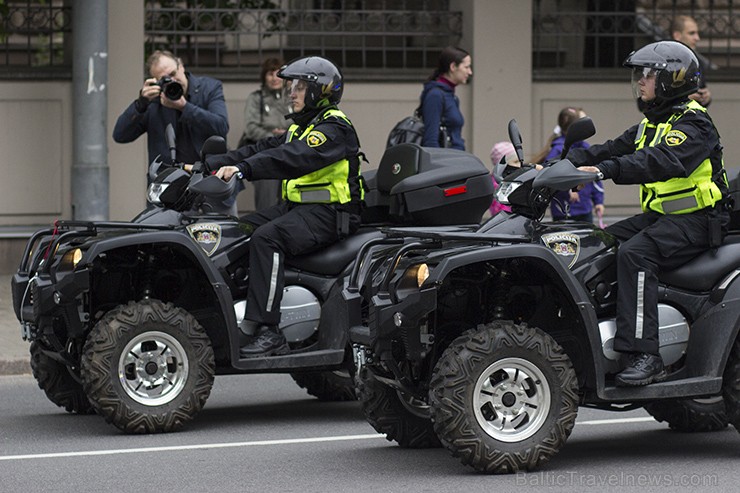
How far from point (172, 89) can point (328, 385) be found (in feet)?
7.19

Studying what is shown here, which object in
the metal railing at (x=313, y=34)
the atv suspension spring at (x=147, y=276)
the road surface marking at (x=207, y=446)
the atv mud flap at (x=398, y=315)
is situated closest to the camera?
the atv mud flap at (x=398, y=315)

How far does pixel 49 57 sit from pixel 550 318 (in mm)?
8916

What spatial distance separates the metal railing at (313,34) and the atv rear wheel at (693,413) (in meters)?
8.01

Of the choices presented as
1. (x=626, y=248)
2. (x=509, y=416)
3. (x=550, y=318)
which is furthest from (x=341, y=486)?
(x=626, y=248)

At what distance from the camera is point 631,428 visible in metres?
8.36

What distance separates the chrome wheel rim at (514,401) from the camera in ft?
22.4

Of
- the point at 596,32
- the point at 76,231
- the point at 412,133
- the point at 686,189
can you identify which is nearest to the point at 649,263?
the point at 686,189

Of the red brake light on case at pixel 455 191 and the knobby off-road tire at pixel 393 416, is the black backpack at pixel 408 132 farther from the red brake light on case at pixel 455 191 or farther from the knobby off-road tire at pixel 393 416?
the knobby off-road tire at pixel 393 416

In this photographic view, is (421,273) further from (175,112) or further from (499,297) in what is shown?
(175,112)

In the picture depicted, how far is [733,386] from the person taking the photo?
23.6ft

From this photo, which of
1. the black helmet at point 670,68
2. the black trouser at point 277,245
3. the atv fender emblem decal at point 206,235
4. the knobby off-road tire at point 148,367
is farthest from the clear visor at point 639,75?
the knobby off-road tire at point 148,367

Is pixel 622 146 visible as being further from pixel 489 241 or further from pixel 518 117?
pixel 518 117

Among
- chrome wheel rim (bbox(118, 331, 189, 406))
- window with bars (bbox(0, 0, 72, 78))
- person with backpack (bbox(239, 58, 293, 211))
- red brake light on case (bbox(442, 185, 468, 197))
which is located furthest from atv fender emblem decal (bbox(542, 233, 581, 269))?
window with bars (bbox(0, 0, 72, 78))

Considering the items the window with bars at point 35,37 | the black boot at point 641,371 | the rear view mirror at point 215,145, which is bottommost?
the black boot at point 641,371
